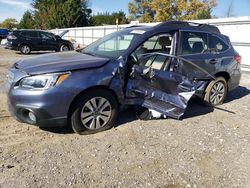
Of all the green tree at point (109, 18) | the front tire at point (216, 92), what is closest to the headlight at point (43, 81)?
the front tire at point (216, 92)

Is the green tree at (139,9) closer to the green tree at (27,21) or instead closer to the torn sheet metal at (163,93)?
the green tree at (27,21)

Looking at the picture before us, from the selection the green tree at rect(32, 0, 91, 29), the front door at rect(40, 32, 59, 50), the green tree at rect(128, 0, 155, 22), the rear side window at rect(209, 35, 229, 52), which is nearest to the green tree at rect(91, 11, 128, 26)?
the green tree at rect(128, 0, 155, 22)

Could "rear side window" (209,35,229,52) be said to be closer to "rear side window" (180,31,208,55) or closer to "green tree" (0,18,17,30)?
"rear side window" (180,31,208,55)

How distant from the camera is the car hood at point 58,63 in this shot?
406 centimetres

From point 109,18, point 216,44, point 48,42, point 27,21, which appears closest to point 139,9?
point 109,18

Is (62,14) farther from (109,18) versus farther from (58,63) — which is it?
(58,63)

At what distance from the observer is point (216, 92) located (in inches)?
240

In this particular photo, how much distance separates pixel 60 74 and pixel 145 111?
73.5 inches

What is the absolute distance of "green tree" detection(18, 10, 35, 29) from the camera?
55.8m

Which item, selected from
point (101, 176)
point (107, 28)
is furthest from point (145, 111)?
point (107, 28)

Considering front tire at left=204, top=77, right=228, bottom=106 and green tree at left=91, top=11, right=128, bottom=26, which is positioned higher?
green tree at left=91, top=11, right=128, bottom=26

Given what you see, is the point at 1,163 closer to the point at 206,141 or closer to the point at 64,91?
the point at 64,91

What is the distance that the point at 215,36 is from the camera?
20.0ft

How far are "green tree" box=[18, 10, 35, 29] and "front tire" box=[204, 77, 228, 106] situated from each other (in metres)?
53.8
